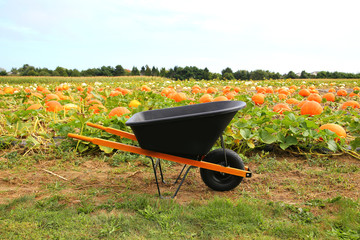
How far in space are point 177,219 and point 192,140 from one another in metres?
0.63

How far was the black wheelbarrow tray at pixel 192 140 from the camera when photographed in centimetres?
221

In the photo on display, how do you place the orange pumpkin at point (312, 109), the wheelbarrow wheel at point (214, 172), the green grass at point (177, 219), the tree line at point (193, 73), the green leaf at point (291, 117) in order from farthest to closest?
the tree line at point (193, 73) < the orange pumpkin at point (312, 109) < the green leaf at point (291, 117) < the wheelbarrow wheel at point (214, 172) < the green grass at point (177, 219)

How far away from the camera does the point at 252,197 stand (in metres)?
2.52

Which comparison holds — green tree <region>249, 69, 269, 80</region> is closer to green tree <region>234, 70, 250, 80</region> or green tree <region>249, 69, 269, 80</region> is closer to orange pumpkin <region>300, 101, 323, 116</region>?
green tree <region>234, 70, 250, 80</region>

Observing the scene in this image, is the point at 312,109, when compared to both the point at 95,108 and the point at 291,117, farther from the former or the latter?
the point at 95,108

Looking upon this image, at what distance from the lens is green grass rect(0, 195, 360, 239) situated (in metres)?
1.96

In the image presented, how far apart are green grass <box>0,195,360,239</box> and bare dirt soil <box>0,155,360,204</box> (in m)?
0.18

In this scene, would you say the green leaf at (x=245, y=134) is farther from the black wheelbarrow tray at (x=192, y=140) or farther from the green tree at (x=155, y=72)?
the green tree at (x=155, y=72)

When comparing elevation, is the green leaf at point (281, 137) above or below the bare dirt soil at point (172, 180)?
above

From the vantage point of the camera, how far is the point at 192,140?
236 cm

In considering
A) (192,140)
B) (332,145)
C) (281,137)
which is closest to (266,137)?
(281,137)

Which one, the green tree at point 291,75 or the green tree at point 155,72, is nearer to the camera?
the green tree at point 291,75

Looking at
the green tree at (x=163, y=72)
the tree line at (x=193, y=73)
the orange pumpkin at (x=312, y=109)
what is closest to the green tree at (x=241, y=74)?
the tree line at (x=193, y=73)

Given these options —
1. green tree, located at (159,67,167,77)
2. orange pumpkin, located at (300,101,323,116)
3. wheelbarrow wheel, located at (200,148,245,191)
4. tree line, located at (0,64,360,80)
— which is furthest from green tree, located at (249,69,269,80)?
wheelbarrow wheel, located at (200,148,245,191)
